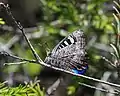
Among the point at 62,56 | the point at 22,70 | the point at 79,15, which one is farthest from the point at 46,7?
the point at 62,56

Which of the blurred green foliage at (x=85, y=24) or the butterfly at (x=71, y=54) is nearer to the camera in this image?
the butterfly at (x=71, y=54)

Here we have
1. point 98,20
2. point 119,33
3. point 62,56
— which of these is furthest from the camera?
point 98,20

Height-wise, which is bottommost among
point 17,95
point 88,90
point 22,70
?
point 88,90

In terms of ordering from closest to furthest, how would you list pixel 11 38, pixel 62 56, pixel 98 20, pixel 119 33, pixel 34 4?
pixel 62 56
pixel 119 33
pixel 98 20
pixel 11 38
pixel 34 4

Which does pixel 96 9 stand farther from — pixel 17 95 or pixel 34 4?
pixel 34 4

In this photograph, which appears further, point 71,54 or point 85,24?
point 85,24

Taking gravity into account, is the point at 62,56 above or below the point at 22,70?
above

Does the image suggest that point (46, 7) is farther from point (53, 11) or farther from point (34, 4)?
point (34, 4)

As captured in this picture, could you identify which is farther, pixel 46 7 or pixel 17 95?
pixel 46 7
